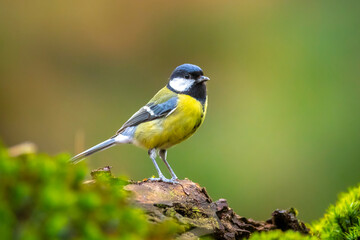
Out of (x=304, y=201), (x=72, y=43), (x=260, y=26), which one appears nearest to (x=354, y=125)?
(x=304, y=201)

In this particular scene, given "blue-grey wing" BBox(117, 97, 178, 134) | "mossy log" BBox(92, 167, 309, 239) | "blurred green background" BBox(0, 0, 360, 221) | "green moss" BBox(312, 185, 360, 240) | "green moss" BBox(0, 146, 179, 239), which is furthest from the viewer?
"blurred green background" BBox(0, 0, 360, 221)

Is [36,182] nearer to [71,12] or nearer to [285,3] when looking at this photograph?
[71,12]

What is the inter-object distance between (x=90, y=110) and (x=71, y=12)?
1519mm

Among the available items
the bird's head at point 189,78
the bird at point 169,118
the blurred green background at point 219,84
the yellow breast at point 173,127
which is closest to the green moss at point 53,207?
the bird at point 169,118

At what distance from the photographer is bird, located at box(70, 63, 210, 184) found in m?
2.96

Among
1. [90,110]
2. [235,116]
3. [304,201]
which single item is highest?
[90,110]

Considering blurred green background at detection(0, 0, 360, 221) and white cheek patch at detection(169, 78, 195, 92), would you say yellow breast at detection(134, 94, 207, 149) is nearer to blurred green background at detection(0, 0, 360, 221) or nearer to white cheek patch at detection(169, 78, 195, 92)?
white cheek patch at detection(169, 78, 195, 92)

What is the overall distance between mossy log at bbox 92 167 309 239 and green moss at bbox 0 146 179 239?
714mm

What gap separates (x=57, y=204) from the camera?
79 cm

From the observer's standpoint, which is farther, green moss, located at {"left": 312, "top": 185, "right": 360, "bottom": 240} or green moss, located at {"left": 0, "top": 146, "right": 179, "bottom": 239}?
green moss, located at {"left": 312, "top": 185, "right": 360, "bottom": 240}

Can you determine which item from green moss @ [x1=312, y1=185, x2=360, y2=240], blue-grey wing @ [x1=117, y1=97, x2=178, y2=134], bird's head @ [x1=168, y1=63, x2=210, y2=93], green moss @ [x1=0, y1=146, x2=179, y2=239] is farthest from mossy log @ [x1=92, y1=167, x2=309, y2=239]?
bird's head @ [x1=168, y1=63, x2=210, y2=93]

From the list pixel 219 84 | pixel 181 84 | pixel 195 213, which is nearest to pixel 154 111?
pixel 181 84

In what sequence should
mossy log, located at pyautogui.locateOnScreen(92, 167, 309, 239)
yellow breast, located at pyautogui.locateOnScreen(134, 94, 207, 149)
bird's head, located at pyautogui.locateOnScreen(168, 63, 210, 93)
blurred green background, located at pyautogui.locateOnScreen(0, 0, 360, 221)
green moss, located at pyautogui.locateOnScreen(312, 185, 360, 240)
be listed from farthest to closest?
blurred green background, located at pyautogui.locateOnScreen(0, 0, 360, 221), bird's head, located at pyautogui.locateOnScreen(168, 63, 210, 93), yellow breast, located at pyautogui.locateOnScreen(134, 94, 207, 149), green moss, located at pyautogui.locateOnScreen(312, 185, 360, 240), mossy log, located at pyautogui.locateOnScreen(92, 167, 309, 239)

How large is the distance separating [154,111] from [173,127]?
23 cm
